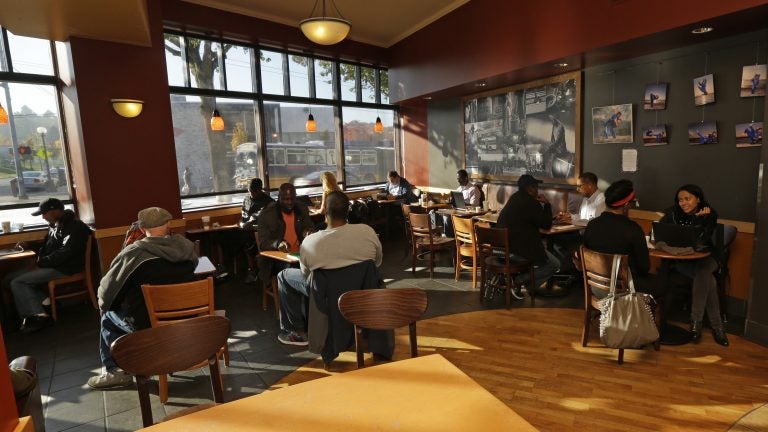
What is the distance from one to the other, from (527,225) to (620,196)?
3.89 ft

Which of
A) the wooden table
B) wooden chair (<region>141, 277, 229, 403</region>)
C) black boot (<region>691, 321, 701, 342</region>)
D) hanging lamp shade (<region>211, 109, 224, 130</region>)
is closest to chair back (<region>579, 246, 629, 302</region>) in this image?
black boot (<region>691, 321, 701, 342</region>)

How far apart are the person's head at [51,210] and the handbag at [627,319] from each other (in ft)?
18.7

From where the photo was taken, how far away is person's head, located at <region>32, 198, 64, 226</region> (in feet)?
15.4

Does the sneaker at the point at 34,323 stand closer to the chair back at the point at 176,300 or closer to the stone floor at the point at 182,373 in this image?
the stone floor at the point at 182,373

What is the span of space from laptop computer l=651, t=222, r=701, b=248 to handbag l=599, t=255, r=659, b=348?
0.70 metres

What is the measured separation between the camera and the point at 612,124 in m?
5.72

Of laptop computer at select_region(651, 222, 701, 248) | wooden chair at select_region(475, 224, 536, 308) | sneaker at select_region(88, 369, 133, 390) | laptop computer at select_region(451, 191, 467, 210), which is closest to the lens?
sneaker at select_region(88, 369, 133, 390)

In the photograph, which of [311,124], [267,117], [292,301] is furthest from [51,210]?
[311,124]

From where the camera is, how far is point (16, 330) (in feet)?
15.0

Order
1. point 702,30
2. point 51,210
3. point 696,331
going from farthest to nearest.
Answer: point 51,210, point 702,30, point 696,331

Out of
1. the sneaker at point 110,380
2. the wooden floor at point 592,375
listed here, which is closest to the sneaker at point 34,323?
the sneaker at point 110,380

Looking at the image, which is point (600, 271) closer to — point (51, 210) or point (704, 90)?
point (704, 90)

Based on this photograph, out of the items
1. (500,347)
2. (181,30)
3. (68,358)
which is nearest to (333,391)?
Result: (500,347)

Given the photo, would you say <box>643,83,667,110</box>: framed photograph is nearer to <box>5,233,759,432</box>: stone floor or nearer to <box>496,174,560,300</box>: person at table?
<box>496,174,560,300</box>: person at table
